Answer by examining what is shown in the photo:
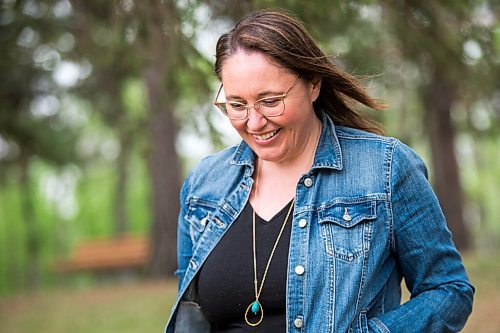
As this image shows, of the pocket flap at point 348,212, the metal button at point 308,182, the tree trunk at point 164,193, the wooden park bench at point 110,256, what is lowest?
the wooden park bench at point 110,256

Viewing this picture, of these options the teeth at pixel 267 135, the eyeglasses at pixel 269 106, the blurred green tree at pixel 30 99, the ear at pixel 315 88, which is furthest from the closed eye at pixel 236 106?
the blurred green tree at pixel 30 99

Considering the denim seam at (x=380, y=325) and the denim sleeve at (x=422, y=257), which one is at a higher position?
the denim sleeve at (x=422, y=257)

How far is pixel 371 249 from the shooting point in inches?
89.5

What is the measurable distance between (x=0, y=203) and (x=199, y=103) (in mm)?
20027

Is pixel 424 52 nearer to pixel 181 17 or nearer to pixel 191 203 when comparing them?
pixel 181 17

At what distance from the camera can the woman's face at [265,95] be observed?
2.32m

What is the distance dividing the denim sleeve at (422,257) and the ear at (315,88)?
13.1 inches

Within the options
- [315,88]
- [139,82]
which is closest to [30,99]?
[139,82]

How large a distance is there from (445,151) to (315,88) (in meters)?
11.3

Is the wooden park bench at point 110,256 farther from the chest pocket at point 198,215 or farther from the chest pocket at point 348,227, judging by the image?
the chest pocket at point 348,227

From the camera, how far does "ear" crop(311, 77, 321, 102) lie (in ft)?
8.10

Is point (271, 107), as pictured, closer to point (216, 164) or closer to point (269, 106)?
point (269, 106)

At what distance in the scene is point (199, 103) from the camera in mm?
5227

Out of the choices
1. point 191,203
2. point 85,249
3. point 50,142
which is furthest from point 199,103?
point 85,249
